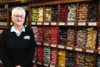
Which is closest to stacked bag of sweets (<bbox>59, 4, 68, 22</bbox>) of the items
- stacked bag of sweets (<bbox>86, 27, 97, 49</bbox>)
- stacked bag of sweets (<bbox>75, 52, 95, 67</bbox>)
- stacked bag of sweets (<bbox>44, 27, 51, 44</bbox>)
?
stacked bag of sweets (<bbox>44, 27, 51, 44</bbox>)

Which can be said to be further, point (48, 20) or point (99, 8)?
point (48, 20)

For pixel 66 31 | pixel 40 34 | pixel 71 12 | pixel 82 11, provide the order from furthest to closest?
pixel 40 34, pixel 66 31, pixel 71 12, pixel 82 11

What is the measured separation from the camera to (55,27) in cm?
447

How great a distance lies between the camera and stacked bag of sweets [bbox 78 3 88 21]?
3.81 meters

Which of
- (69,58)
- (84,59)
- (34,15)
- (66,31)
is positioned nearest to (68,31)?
(66,31)

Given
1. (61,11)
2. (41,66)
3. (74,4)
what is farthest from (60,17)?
(41,66)

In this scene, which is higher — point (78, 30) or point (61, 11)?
point (61, 11)

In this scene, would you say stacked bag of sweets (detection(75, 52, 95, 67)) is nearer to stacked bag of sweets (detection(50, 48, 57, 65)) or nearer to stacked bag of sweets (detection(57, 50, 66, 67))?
stacked bag of sweets (detection(57, 50, 66, 67))

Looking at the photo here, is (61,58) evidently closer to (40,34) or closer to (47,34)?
(47,34)

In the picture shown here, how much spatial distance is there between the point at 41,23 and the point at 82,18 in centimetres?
124

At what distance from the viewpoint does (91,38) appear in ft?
12.3

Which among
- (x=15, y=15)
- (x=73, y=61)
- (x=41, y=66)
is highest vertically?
(x=15, y=15)

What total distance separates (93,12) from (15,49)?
1.37 m

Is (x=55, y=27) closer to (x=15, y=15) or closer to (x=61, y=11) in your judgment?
(x=61, y=11)
